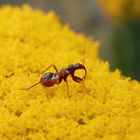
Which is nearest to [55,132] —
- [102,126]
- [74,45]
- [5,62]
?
[102,126]

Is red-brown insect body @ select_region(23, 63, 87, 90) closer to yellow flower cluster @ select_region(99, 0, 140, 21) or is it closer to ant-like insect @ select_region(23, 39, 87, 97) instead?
ant-like insect @ select_region(23, 39, 87, 97)

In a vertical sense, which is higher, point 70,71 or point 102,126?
point 70,71

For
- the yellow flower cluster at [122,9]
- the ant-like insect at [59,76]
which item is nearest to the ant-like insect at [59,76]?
the ant-like insect at [59,76]

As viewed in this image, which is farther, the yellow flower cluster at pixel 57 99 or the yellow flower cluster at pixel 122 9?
the yellow flower cluster at pixel 122 9

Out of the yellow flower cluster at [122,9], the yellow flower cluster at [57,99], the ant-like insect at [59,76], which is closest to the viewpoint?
the yellow flower cluster at [57,99]

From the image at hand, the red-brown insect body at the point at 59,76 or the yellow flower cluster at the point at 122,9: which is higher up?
the yellow flower cluster at the point at 122,9

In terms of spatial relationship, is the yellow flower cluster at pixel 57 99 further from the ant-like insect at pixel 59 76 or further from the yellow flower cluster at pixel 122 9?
the yellow flower cluster at pixel 122 9

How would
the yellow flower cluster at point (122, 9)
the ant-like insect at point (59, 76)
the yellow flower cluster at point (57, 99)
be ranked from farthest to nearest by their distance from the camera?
the yellow flower cluster at point (122, 9) → the ant-like insect at point (59, 76) → the yellow flower cluster at point (57, 99)

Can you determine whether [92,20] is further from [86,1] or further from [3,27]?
[3,27]
